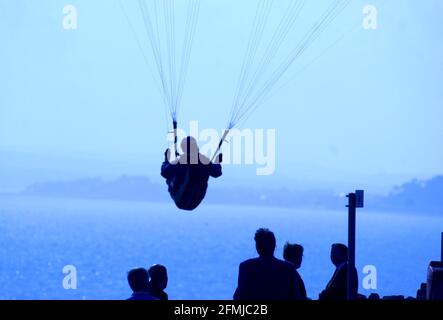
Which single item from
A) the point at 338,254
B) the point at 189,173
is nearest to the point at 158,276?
the point at 338,254

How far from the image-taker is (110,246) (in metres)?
130

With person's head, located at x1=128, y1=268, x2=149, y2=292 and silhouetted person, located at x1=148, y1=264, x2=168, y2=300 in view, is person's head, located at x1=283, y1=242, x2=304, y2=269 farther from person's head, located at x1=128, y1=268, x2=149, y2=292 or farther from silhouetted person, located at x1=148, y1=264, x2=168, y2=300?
person's head, located at x1=128, y1=268, x2=149, y2=292

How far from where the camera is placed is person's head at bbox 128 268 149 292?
693cm

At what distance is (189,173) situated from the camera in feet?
32.9

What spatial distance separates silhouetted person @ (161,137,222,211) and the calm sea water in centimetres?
5367

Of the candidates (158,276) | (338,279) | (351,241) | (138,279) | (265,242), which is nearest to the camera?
(138,279)

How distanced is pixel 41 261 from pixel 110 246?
1996 cm

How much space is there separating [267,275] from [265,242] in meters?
0.24

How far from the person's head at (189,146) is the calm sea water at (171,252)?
2122 inches

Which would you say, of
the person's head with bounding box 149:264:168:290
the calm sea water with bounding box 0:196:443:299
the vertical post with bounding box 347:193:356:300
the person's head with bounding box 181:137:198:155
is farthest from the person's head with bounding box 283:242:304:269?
the calm sea water with bounding box 0:196:443:299

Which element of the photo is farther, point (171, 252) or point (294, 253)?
point (171, 252)

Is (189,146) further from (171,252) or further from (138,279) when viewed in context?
(171,252)

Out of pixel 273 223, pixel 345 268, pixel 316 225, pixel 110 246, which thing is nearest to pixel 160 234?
pixel 110 246
